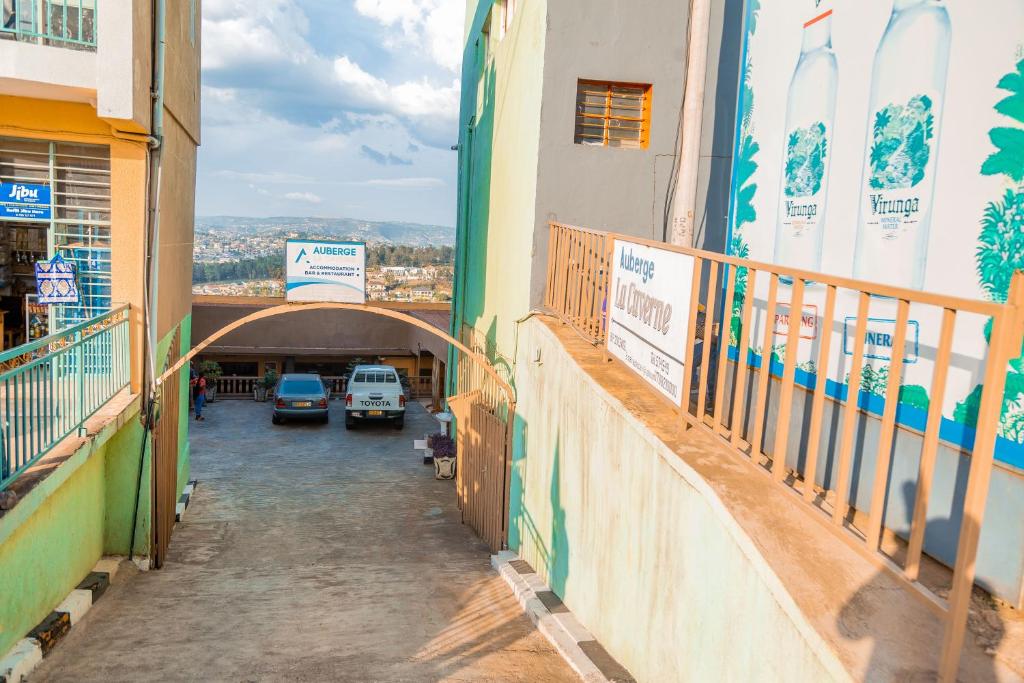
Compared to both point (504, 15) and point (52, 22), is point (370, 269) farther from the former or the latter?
point (52, 22)

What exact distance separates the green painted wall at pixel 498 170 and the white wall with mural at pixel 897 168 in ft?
12.5

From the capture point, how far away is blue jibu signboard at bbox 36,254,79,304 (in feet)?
31.1

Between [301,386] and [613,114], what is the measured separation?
1486cm

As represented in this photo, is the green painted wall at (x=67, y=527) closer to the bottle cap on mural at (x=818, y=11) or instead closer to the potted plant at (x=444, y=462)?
the potted plant at (x=444, y=462)

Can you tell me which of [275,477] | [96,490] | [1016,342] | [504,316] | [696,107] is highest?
[696,107]

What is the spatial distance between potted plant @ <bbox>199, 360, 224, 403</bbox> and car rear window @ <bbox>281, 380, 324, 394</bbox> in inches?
171

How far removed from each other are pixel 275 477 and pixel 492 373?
7.27 metres

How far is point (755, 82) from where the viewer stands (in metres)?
7.37

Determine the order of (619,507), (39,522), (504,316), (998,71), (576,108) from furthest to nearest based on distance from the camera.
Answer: (504,316), (576,108), (39,522), (619,507), (998,71)

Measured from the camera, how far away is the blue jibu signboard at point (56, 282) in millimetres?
9469

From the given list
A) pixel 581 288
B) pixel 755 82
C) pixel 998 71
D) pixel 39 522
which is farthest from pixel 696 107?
pixel 39 522

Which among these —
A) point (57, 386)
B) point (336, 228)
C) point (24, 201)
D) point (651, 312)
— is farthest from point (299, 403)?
point (336, 228)

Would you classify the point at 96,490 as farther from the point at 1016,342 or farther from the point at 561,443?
the point at 1016,342

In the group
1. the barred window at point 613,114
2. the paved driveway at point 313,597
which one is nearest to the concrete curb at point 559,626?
the paved driveway at point 313,597
